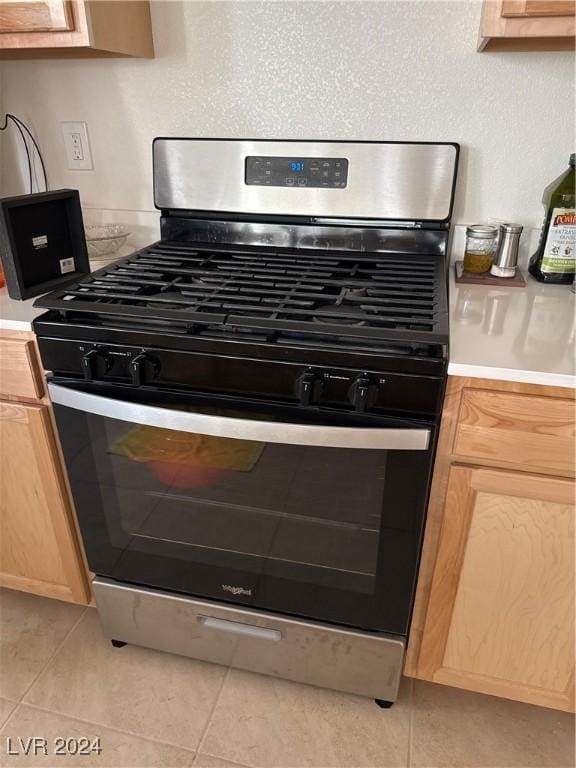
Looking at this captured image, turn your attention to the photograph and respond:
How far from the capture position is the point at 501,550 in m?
0.99

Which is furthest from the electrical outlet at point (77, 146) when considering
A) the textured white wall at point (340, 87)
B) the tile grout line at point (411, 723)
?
the tile grout line at point (411, 723)

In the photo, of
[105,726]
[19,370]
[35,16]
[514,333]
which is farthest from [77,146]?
[105,726]

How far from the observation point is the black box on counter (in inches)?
43.1

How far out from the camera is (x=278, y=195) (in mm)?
1339

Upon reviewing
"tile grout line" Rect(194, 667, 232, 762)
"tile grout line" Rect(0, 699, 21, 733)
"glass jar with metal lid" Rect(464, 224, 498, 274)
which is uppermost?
"glass jar with metal lid" Rect(464, 224, 498, 274)

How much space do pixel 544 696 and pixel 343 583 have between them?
1.59ft

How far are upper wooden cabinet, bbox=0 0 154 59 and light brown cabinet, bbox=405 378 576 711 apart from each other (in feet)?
3.23

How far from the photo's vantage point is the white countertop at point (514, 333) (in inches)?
33.2

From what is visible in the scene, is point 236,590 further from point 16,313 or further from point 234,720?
point 16,313

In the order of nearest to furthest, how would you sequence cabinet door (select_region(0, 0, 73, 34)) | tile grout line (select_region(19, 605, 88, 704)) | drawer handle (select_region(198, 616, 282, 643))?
cabinet door (select_region(0, 0, 73, 34))
drawer handle (select_region(198, 616, 282, 643))
tile grout line (select_region(19, 605, 88, 704))

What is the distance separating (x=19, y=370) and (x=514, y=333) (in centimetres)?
94

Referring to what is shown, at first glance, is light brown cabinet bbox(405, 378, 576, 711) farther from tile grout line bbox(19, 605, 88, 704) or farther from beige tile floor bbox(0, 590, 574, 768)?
tile grout line bbox(19, 605, 88, 704)

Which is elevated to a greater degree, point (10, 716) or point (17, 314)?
point (17, 314)

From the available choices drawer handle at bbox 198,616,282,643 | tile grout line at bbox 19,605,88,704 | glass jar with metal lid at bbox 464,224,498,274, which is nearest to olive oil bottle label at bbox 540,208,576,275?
glass jar with metal lid at bbox 464,224,498,274
